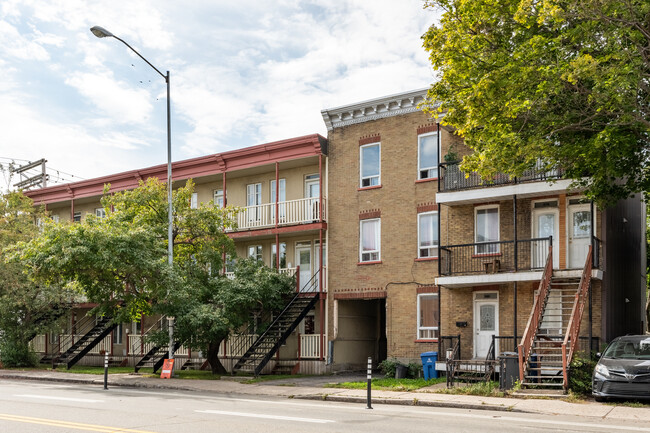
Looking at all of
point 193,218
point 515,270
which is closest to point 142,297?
point 193,218

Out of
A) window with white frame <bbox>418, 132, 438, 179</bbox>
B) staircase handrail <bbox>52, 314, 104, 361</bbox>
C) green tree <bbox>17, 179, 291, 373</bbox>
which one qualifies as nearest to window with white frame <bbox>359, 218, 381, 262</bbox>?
window with white frame <bbox>418, 132, 438, 179</bbox>

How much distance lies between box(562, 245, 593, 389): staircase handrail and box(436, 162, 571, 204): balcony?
7.86 feet

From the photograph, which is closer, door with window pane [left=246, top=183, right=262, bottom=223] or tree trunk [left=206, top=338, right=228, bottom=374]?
tree trunk [left=206, top=338, right=228, bottom=374]

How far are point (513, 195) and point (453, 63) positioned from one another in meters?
6.19

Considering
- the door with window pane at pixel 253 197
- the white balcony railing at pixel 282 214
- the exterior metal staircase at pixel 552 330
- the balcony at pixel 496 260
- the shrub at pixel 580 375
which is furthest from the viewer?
the door with window pane at pixel 253 197

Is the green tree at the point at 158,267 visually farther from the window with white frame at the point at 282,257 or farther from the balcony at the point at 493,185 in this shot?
the balcony at the point at 493,185

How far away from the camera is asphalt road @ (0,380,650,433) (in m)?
11.8

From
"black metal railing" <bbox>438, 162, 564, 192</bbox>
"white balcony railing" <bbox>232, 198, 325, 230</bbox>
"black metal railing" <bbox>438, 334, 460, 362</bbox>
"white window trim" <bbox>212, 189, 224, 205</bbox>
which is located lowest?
"black metal railing" <bbox>438, 334, 460, 362</bbox>

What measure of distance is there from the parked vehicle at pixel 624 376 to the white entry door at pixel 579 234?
5.54 m

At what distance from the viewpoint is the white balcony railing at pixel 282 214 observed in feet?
94.1

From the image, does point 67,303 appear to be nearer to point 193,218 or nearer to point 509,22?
point 193,218

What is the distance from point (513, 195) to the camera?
22.6 m

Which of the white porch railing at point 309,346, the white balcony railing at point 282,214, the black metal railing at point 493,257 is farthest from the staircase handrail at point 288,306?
the black metal railing at point 493,257

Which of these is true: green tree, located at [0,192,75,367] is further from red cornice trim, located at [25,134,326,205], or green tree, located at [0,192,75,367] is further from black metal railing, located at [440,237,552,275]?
black metal railing, located at [440,237,552,275]
